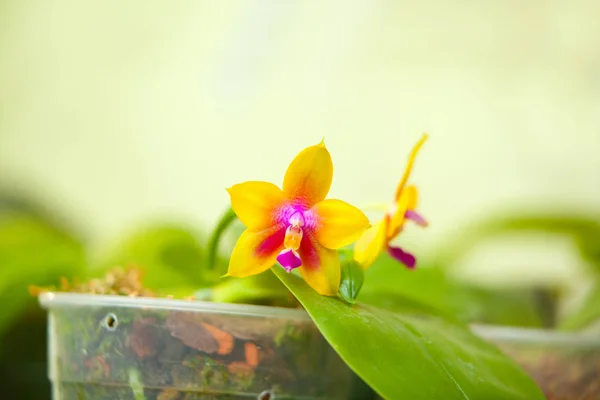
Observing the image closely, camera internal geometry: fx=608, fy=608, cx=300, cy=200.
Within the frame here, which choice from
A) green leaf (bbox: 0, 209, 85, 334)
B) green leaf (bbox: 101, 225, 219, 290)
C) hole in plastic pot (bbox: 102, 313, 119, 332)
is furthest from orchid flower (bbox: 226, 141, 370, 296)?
green leaf (bbox: 0, 209, 85, 334)

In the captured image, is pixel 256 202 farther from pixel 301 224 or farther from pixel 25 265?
pixel 25 265

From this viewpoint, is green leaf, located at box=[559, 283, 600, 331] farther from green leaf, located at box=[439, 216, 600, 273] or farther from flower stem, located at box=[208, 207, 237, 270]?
flower stem, located at box=[208, 207, 237, 270]

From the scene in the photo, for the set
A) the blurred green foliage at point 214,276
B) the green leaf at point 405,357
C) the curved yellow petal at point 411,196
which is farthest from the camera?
the blurred green foliage at point 214,276

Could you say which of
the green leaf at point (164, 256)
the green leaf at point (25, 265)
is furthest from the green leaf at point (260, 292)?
the green leaf at point (25, 265)

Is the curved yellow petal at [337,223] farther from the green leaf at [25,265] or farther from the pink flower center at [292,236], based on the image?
the green leaf at [25,265]

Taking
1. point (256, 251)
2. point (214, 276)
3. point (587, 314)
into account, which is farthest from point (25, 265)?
point (587, 314)

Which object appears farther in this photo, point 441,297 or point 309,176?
point 441,297

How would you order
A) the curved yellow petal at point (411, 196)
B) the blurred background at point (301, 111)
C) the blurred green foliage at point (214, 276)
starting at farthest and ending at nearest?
the blurred background at point (301, 111) → the blurred green foliage at point (214, 276) → the curved yellow petal at point (411, 196)
